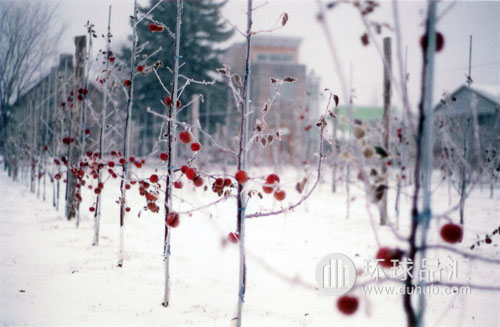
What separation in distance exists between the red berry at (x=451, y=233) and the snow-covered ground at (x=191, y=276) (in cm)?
9

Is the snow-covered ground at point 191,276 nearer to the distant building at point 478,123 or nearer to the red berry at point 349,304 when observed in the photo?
the red berry at point 349,304

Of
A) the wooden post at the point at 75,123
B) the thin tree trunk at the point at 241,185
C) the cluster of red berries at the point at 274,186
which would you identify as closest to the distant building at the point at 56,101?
the wooden post at the point at 75,123

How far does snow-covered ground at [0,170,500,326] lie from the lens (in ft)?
7.55

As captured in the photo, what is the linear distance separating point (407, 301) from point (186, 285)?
2.24 m

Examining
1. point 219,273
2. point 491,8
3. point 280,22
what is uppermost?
point 491,8

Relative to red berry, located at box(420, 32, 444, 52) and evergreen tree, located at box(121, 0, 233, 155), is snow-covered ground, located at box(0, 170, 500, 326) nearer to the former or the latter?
red berry, located at box(420, 32, 444, 52)

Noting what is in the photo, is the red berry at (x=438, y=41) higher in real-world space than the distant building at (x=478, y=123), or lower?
lower

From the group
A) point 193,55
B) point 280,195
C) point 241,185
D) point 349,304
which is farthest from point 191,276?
point 193,55

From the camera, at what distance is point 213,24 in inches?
573

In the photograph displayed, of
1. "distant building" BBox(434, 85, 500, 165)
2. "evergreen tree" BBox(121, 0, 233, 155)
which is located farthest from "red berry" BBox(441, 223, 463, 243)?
"evergreen tree" BBox(121, 0, 233, 155)

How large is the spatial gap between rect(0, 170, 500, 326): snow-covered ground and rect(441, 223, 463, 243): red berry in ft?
0.30

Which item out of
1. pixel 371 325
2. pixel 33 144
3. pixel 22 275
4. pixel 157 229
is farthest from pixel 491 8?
pixel 33 144

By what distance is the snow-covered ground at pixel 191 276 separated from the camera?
2303 mm

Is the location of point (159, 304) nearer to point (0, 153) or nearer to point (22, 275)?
point (22, 275)
